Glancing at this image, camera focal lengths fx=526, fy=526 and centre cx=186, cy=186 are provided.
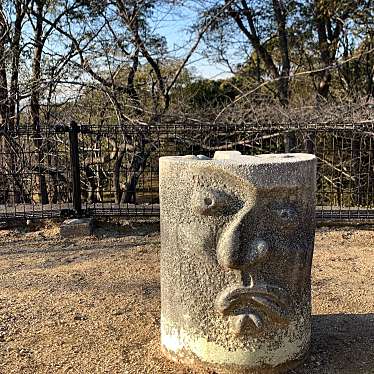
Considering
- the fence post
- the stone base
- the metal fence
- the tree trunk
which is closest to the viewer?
the stone base

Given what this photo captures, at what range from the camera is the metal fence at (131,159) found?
7785 mm

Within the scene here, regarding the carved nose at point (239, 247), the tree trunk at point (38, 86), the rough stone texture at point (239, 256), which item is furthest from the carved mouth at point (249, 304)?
the tree trunk at point (38, 86)

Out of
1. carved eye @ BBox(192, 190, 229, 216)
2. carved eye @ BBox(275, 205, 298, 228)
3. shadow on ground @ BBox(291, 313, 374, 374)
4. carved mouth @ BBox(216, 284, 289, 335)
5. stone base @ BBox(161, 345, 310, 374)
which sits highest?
carved eye @ BBox(192, 190, 229, 216)

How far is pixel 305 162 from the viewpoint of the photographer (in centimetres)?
299

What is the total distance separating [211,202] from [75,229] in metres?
4.65

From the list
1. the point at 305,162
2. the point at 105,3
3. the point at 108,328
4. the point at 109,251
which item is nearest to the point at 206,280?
the point at 305,162

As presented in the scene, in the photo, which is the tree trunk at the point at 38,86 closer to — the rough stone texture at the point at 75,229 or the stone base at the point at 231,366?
the rough stone texture at the point at 75,229

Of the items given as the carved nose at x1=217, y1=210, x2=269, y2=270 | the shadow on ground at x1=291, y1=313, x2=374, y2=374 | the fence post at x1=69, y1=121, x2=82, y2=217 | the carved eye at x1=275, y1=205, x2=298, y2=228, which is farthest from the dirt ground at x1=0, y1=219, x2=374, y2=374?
the carved eye at x1=275, y1=205, x2=298, y2=228

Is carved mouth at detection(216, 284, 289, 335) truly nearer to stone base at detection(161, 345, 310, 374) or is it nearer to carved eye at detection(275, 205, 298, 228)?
stone base at detection(161, 345, 310, 374)

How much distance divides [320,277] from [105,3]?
23.6 feet

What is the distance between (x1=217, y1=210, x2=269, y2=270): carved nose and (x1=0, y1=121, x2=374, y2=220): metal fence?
476 cm

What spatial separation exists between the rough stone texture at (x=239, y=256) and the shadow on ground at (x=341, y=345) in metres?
0.25

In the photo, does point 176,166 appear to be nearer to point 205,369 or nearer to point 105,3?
point 205,369

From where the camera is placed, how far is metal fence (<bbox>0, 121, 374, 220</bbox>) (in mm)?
7785
